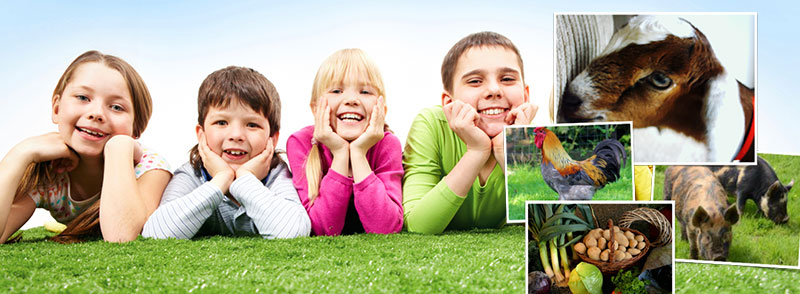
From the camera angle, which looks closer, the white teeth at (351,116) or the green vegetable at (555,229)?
the green vegetable at (555,229)

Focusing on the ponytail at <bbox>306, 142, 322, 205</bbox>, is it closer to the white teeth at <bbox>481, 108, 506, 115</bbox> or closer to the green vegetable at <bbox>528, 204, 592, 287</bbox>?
the white teeth at <bbox>481, 108, 506, 115</bbox>

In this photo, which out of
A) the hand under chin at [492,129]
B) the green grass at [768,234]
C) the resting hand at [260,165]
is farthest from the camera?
the resting hand at [260,165]

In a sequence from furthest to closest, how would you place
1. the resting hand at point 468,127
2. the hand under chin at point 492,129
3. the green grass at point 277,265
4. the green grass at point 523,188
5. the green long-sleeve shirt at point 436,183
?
the green long-sleeve shirt at point 436,183
the hand under chin at point 492,129
the resting hand at point 468,127
the green grass at point 523,188
the green grass at point 277,265

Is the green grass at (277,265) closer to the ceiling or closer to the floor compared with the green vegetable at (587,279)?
closer to the floor

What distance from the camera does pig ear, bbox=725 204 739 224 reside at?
244 cm

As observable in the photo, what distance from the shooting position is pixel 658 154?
8.12 feet

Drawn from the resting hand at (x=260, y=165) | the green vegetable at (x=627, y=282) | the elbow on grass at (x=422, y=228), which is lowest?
the elbow on grass at (x=422, y=228)

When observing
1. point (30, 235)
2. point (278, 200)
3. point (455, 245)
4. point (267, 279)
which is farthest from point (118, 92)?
point (455, 245)

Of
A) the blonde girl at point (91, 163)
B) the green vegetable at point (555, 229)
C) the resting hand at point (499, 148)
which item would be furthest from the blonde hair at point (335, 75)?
the green vegetable at point (555, 229)

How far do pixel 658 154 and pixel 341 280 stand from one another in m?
1.34

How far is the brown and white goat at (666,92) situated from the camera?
8.13ft

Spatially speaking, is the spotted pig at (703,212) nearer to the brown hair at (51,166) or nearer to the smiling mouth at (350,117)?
the smiling mouth at (350,117)

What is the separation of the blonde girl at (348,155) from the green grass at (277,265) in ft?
0.48

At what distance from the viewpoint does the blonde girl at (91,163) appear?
9.83 feet
